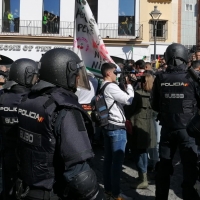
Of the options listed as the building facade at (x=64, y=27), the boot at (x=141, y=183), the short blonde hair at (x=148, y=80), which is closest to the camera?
the short blonde hair at (x=148, y=80)

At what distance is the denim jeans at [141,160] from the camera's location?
17.1ft

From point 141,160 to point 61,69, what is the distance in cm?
312

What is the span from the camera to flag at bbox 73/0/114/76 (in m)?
5.20

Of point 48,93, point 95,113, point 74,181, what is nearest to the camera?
point 74,181

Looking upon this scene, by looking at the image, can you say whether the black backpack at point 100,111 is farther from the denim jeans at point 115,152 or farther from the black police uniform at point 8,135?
the black police uniform at point 8,135

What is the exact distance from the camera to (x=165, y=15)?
22.6 m

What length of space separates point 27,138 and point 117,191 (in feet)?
7.67

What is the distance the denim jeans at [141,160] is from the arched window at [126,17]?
17.5 m

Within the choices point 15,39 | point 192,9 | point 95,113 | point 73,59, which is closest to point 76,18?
point 95,113

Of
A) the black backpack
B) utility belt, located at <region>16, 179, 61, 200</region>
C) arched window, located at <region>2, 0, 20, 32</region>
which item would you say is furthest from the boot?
arched window, located at <region>2, 0, 20, 32</region>

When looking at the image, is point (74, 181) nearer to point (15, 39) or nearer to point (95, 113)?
point (95, 113)

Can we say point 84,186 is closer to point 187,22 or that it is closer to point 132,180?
point 132,180

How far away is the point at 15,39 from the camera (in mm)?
21438

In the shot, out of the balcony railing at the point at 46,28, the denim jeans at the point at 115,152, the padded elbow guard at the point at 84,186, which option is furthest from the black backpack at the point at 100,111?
the balcony railing at the point at 46,28
